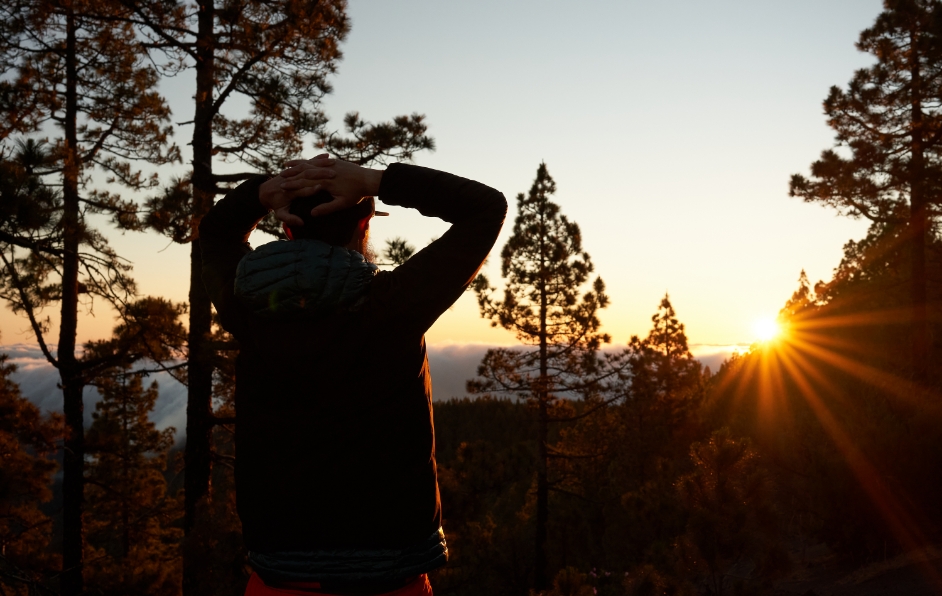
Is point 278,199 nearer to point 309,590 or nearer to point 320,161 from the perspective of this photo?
point 320,161

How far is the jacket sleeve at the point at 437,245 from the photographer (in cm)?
156

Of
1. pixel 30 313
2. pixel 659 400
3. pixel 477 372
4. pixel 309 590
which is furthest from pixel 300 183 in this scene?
pixel 659 400

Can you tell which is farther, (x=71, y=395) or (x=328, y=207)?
(x=71, y=395)

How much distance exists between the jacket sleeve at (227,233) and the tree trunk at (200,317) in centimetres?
823

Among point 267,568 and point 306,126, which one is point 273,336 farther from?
point 306,126

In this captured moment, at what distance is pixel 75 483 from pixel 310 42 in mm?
8529

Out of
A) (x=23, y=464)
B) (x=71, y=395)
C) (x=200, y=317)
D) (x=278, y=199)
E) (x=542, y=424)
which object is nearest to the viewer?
(x=278, y=199)

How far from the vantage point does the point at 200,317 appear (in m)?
10.1

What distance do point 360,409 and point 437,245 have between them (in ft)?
1.39

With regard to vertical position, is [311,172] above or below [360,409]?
above

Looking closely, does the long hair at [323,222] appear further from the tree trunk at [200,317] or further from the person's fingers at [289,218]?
the tree trunk at [200,317]

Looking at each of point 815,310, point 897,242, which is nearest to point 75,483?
point 897,242

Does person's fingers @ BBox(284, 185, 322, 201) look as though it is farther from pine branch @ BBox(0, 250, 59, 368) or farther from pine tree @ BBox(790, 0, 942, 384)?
pine tree @ BBox(790, 0, 942, 384)

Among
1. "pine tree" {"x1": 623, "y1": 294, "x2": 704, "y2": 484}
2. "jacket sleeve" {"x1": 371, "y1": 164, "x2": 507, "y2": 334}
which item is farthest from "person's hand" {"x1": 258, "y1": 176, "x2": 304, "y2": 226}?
"pine tree" {"x1": 623, "y1": 294, "x2": 704, "y2": 484}
